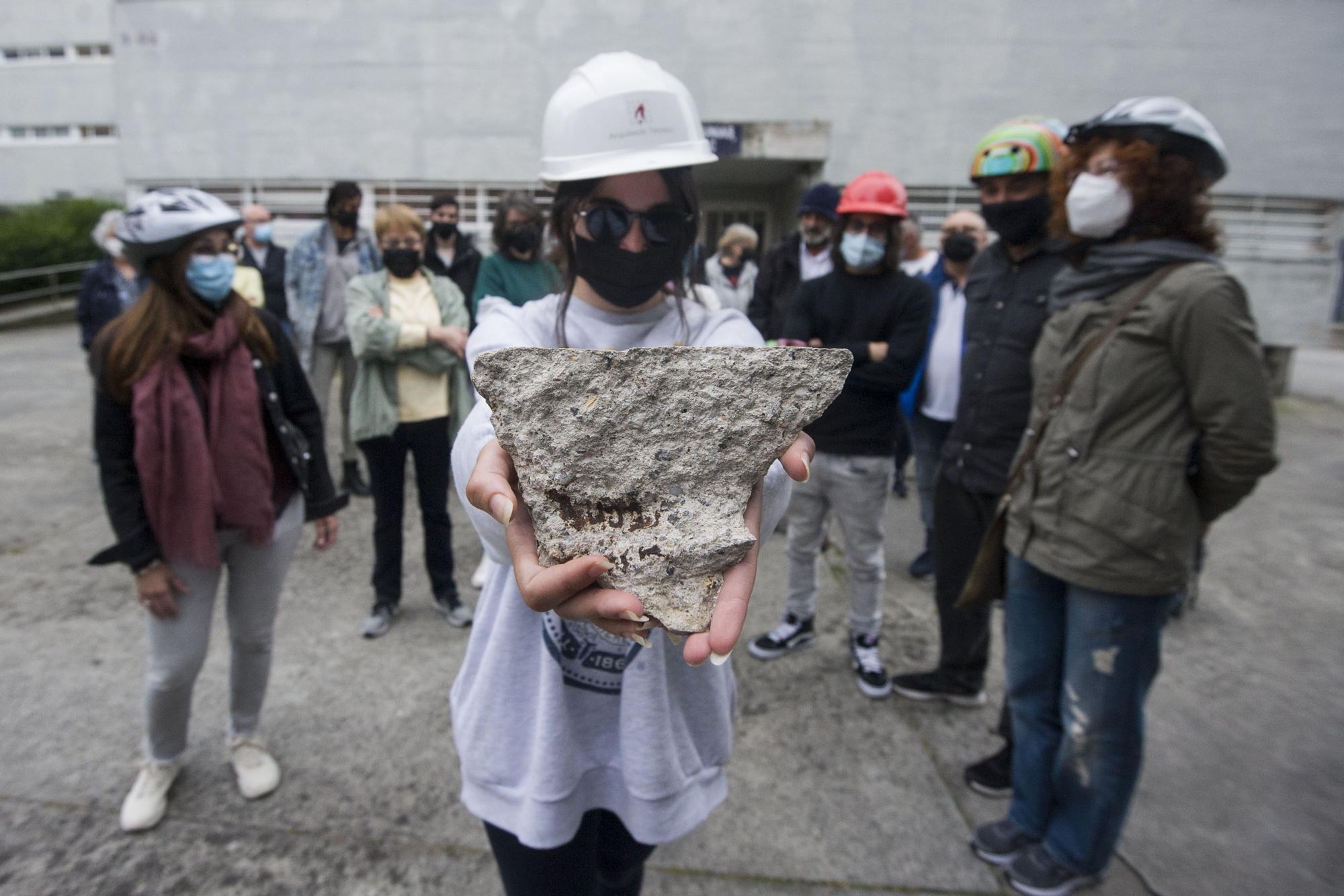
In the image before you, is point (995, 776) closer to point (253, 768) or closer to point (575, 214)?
point (575, 214)

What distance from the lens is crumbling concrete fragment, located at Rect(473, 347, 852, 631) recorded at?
119 cm

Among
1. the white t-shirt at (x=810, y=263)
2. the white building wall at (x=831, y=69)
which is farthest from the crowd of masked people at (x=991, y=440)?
the white building wall at (x=831, y=69)

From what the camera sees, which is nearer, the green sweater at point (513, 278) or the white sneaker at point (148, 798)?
the white sneaker at point (148, 798)

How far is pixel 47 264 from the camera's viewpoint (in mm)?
15984

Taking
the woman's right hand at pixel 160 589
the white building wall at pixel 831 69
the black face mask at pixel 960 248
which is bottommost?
the woman's right hand at pixel 160 589

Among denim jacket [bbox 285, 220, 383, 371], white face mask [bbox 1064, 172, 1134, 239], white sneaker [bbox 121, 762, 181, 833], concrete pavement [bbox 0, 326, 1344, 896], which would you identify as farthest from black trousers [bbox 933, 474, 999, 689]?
denim jacket [bbox 285, 220, 383, 371]

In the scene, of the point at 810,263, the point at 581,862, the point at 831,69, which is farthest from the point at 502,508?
the point at 831,69

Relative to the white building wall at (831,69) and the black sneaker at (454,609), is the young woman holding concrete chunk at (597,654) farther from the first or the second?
the white building wall at (831,69)

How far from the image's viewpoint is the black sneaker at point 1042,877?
7.70 ft

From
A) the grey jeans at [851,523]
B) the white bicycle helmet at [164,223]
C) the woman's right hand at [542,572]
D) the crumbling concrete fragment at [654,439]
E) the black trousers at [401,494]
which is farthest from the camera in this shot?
the black trousers at [401,494]

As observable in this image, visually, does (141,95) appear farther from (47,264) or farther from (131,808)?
(131,808)

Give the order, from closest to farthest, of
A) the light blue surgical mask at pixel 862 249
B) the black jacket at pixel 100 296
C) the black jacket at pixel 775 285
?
the light blue surgical mask at pixel 862 249 < the black jacket at pixel 775 285 < the black jacket at pixel 100 296

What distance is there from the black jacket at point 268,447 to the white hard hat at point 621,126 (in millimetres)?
1508

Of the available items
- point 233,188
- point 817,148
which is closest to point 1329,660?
point 817,148
